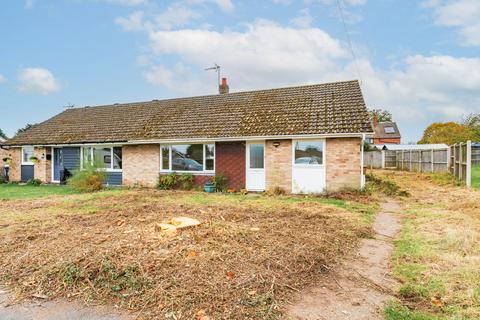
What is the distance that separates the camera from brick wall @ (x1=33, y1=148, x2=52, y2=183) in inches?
759

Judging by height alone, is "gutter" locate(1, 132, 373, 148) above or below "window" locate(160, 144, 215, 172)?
above

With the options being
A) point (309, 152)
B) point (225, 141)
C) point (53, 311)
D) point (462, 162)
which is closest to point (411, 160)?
point (462, 162)

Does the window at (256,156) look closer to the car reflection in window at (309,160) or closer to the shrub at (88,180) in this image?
the car reflection in window at (309,160)

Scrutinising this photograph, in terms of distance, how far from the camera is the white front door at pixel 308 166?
12.9 metres

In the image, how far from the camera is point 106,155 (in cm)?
1781

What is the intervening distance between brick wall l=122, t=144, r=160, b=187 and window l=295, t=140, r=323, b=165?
7499 millimetres

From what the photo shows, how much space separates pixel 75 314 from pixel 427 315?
149 inches

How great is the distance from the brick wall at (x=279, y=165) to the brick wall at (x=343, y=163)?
66.8 inches

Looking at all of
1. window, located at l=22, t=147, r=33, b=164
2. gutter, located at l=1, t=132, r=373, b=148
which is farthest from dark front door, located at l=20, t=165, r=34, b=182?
gutter, located at l=1, t=132, r=373, b=148

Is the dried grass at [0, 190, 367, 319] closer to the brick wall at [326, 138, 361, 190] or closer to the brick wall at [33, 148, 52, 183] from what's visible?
the brick wall at [326, 138, 361, 190]

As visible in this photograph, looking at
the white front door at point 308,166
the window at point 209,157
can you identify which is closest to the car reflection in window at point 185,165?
the window at point 209,157

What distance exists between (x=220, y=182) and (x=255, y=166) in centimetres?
187

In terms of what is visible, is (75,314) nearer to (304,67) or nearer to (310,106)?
(310,106)

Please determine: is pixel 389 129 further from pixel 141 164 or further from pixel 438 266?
pixel 438 266
